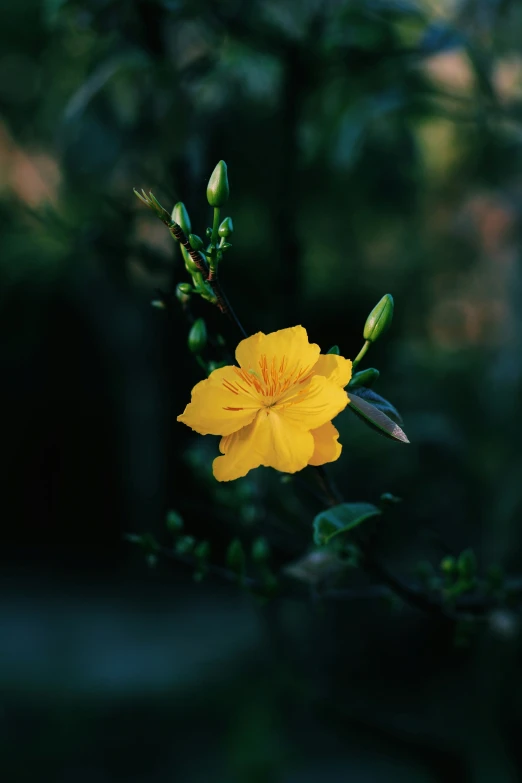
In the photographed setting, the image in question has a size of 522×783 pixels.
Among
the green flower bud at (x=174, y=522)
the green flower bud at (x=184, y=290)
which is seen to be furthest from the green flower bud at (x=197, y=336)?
the green flower bud at (x=174, y=522)

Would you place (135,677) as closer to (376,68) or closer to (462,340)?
(462,340)

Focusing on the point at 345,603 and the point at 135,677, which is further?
the point at 135,677

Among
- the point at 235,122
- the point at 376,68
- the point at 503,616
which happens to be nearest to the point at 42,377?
the point at 235,122

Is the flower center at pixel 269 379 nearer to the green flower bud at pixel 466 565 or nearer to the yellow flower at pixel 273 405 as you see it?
the yellow flower at pixel 273 405

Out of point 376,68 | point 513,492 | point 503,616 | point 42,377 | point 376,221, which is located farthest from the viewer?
point 42,377

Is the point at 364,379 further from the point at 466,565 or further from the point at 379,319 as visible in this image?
the point at 466,565

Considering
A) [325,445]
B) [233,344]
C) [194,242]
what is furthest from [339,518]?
[233,344]

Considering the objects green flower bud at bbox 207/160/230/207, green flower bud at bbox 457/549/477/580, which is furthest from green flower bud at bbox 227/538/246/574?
green flower bud at bbox 207/160/230/207
